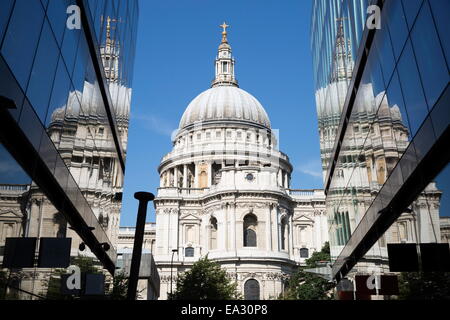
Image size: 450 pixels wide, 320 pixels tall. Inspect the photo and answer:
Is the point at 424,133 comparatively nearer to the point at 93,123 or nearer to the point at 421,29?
the point at 421,29

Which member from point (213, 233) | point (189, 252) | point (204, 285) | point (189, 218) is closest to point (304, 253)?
point (213, 233)

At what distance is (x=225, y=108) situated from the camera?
101m

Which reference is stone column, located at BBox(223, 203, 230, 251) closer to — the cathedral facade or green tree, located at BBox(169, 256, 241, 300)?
the cathedral facade

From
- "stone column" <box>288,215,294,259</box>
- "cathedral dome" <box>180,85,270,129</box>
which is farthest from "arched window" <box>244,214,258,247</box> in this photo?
"cathedral dome" <box>180,85,270,129</box>

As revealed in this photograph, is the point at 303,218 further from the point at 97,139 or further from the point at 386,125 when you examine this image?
the point at 386,125

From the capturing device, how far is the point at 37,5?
1226 cm

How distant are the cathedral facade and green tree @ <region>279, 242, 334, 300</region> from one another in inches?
182

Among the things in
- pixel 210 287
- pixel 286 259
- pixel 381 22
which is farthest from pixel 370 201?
pixel 286 259

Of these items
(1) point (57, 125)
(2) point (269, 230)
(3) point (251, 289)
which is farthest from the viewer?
(2) point (269, 230)

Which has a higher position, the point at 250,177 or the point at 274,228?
the point at 250,177

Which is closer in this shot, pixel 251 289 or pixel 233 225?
pixel 251 289

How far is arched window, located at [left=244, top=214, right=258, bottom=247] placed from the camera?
72.4 metres

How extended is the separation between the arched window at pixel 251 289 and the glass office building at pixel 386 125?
126 ft

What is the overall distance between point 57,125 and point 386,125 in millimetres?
10278
